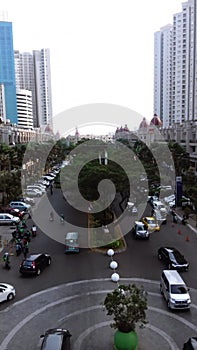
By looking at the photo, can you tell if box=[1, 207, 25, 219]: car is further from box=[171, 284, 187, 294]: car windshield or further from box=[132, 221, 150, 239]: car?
box=[171, 284, 187, 294]: car windshield

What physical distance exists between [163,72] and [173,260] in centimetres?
9915

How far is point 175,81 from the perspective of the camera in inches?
3812

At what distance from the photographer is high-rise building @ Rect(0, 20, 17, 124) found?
297 feet

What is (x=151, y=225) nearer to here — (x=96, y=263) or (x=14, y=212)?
(x=96, y=263)

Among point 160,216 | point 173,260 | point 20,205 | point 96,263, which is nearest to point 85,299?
point 96,263

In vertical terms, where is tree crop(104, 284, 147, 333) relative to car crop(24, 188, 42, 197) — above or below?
above

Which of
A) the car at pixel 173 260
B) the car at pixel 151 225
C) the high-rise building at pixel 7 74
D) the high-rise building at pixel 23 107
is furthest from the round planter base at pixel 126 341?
the high-rise building at pixel 23 107

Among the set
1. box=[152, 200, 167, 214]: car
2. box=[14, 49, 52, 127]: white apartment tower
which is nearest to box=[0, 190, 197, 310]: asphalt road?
box=[152, 200, 167, 214]: car

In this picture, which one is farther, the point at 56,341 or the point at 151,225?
the point at 151,225

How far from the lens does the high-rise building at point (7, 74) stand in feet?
297

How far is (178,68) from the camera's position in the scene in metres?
94.3

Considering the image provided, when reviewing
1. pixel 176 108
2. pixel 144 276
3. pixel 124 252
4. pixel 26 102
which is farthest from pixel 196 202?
pixel 26 102

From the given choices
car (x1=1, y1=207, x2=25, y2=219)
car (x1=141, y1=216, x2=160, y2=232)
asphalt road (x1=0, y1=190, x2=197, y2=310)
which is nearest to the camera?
asphalt road (x1=0, y1=190, x2=197, y2=310)

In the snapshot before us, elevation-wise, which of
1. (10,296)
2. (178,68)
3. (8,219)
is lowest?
(10,296)
